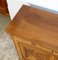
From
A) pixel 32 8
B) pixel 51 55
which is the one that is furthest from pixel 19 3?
pixel 51 55

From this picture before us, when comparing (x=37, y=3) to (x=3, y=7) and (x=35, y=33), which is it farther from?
(x=3, y=7)

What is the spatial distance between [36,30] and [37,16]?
0.46 feet

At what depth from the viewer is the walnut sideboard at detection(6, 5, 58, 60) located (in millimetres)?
1208

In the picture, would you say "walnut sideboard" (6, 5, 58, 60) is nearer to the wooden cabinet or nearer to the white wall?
the white wall

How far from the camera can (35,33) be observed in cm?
126

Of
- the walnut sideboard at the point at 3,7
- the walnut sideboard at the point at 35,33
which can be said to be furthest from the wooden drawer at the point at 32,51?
the walnut sideboard at the point at 3,7

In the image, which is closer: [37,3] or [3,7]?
[37,3]

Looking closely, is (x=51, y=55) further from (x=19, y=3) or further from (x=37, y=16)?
(x=19, y=3)

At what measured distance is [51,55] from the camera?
4.18ft

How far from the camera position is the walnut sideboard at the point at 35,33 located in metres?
1.21

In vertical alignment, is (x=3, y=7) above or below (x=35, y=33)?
below

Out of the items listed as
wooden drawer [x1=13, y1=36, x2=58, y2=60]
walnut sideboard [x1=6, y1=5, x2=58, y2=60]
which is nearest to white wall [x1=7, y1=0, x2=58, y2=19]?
walnut sideboard [x1=6, y1=5, x2=58, y2=60]

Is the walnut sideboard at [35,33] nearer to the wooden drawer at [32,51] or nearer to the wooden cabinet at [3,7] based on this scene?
the wooden drawer at [32,51]

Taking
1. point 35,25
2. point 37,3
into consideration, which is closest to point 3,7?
point 37,3
